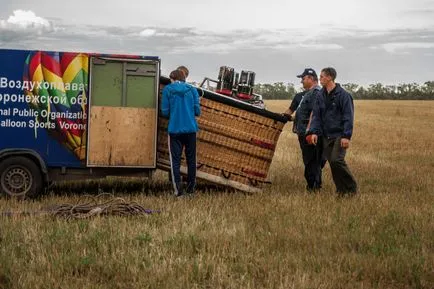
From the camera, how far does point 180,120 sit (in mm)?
10148

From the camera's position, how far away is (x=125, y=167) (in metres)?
10.3

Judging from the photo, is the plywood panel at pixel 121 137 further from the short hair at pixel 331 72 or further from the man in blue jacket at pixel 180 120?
the short hair at pixel 331 72

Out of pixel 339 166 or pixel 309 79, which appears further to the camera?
pixel 309 79

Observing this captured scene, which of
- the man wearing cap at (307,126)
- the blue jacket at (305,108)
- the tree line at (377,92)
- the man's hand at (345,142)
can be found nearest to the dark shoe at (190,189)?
the man wearing cap at (307,126)

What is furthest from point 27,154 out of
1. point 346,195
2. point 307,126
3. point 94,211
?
point 346,195

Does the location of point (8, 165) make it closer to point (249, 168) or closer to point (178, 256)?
point (249, 168)

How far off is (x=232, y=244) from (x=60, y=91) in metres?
4.19

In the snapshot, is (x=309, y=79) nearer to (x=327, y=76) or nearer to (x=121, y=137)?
(x=327, y=76)

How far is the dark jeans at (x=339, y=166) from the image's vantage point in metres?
10.7

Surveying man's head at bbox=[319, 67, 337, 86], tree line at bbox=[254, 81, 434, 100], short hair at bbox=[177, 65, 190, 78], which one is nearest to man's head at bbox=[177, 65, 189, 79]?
short hair at bbox=[177, 65, 190, 78]

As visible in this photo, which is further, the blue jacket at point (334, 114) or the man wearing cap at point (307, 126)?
the man wearing cap at point (307, 126)

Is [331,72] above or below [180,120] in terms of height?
above

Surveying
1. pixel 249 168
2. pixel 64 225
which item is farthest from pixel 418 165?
pixel 64 225

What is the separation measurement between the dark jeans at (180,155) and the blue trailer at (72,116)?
28 cm
